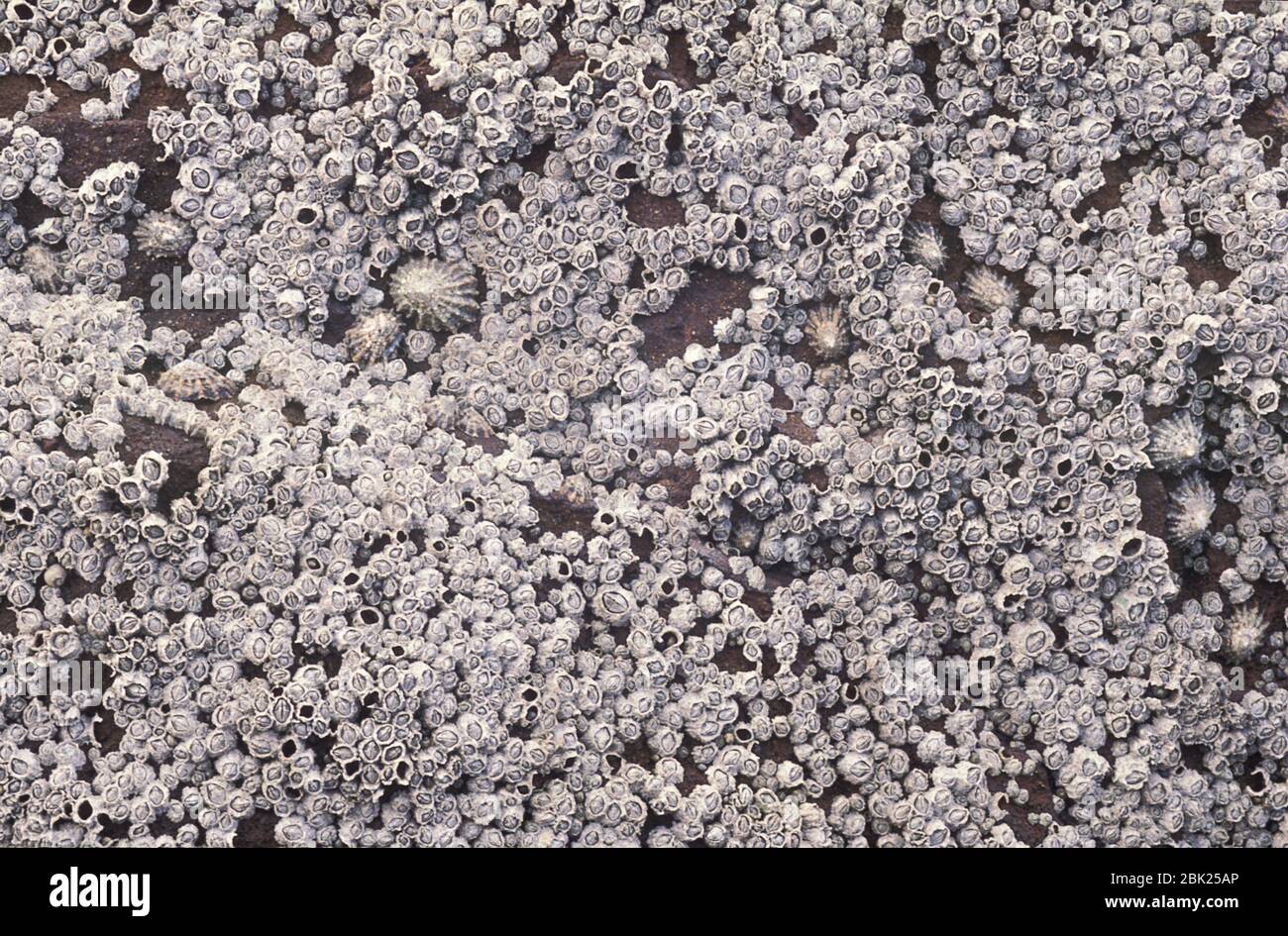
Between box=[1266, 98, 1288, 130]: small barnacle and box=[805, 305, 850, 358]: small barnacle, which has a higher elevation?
box=[1266, 98, 1288, 130]: small barnacle

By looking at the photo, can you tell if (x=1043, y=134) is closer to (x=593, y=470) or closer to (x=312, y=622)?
(x=593, y=470)

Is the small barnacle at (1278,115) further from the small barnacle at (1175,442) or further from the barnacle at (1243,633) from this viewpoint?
the barnacle at (1243,633)

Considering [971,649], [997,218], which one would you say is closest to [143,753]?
[971,649]

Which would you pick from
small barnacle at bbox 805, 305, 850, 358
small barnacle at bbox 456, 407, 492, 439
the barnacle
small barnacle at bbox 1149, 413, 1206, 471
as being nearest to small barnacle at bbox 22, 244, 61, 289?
small barnacle at bbox 456, 407, 492, 439

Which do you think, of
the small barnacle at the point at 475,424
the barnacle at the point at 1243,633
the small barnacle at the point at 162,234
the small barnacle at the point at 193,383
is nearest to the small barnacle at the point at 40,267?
the small barnacle at the point at 162,234

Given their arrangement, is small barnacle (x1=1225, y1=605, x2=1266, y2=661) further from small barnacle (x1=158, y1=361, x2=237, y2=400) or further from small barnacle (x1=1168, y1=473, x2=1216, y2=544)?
small barnacle (x1=158, y1=361, x2=237, y2=400)

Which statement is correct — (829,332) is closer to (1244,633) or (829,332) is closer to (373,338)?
(373,338)
